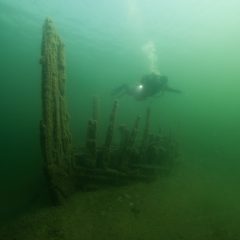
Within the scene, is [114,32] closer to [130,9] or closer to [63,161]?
[130,9]

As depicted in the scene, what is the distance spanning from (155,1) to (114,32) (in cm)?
→ 496

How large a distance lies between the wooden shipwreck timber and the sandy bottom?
34cm

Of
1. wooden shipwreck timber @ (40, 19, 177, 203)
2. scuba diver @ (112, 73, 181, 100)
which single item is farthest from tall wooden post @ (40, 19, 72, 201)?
scuba diver @ (112, 73, 181, 100)

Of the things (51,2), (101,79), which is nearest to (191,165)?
(51,2)

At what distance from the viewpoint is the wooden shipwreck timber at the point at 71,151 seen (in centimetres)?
680

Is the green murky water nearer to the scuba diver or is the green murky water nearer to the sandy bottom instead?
the sandy bottom

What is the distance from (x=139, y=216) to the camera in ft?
23.7

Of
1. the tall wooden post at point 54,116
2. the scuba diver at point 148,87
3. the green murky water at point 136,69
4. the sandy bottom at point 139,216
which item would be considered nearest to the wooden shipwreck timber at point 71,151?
the tall wooden post at point 54,116

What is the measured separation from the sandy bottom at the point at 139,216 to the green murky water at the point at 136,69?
0.05m

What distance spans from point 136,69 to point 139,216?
36.9 m

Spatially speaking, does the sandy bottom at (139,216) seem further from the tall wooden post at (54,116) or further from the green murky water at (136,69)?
the tall wooden post at (54,116)

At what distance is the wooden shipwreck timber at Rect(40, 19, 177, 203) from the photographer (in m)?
6.80

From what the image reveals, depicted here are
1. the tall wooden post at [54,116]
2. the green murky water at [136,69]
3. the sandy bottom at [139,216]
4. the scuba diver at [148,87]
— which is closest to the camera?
the sandy bottom at [139,216]

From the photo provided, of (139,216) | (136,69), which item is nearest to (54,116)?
(139,216)
